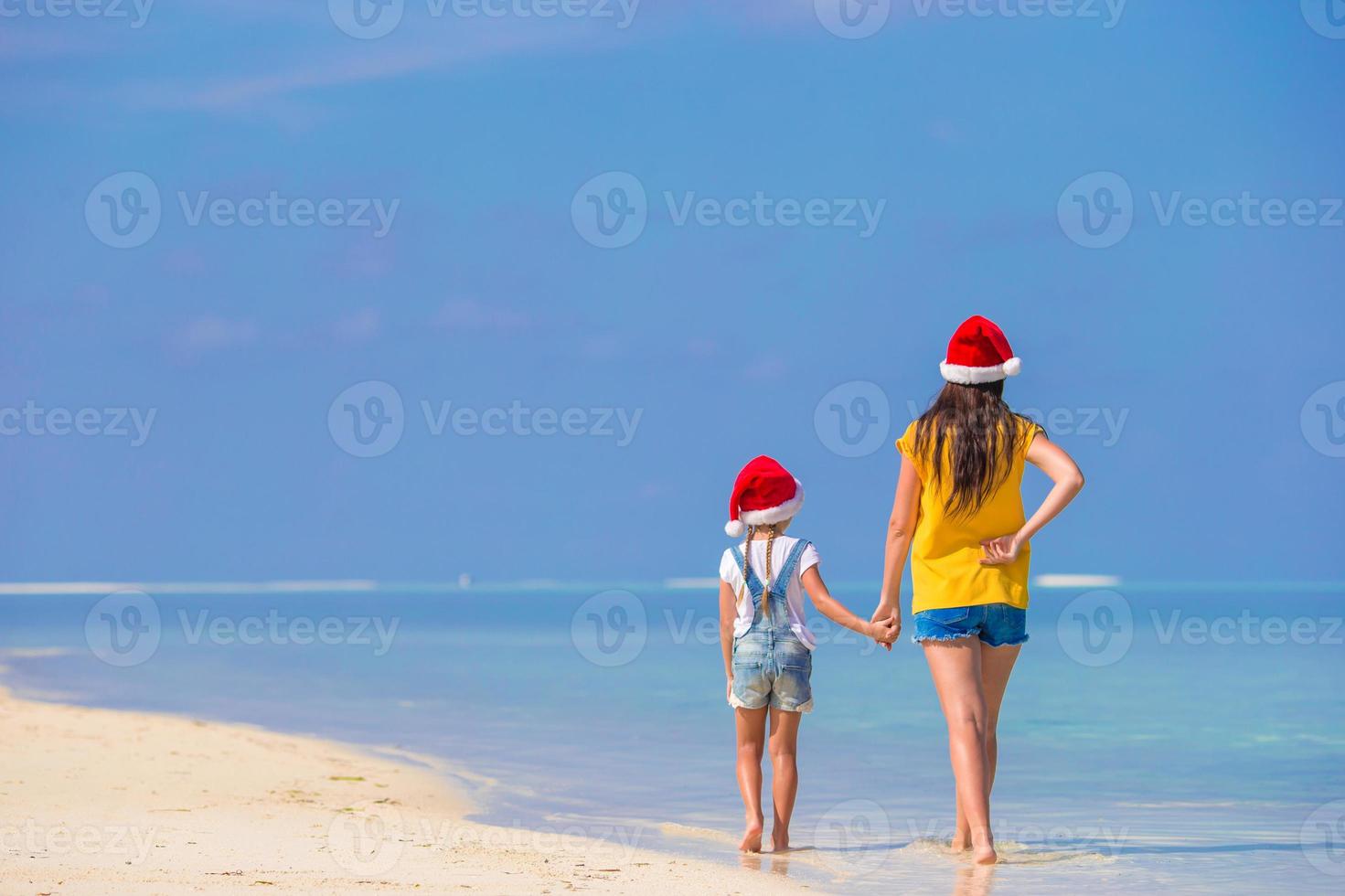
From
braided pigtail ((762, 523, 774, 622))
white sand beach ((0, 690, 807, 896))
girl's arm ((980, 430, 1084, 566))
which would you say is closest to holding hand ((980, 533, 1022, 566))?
girl's arm ((980, 430, 1084, 566))

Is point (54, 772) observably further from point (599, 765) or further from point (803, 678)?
point (803, 678)

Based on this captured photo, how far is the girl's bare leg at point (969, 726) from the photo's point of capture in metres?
5.29

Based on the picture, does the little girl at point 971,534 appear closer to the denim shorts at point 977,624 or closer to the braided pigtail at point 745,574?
the denim shorts at point 977,624

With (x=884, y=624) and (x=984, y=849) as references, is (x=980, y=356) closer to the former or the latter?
(x=884, y=624)

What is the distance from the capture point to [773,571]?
580cm

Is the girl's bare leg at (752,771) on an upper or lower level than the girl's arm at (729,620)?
lower

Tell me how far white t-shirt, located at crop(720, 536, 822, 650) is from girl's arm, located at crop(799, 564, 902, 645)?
41 mm

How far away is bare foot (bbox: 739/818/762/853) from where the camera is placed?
579 centimetres

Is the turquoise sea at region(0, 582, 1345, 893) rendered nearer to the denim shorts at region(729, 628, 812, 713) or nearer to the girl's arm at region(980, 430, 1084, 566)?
the denim shorts at region(729, 628, 812, 713)

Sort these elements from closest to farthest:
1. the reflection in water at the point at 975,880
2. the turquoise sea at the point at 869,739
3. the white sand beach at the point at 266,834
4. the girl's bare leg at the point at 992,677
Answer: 1. the white sand beach at the point at 266,834
2. the reflection in water at the point at 975,880
3. the girl's bare leg at the point at 992,677
4. the turquoise sea at the point at 869,739

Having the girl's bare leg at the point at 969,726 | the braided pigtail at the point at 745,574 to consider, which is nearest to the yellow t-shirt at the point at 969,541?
the girl's bare leg at the point at 969,726

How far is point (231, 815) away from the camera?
6371 millimetres

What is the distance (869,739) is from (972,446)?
5773mm

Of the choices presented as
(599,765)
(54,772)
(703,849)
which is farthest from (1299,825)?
(54,772)
